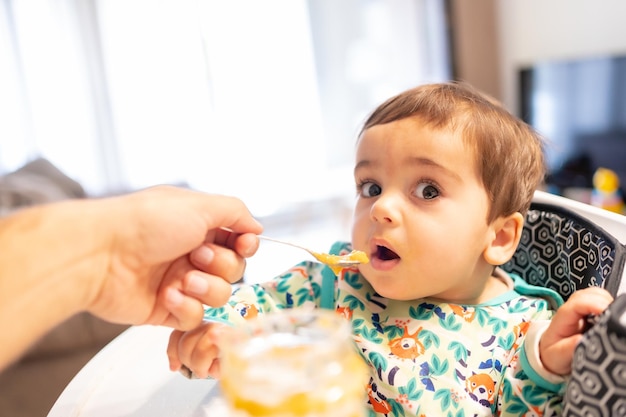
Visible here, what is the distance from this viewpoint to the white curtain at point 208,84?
3266mm

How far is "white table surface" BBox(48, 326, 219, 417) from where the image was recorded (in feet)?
2.48

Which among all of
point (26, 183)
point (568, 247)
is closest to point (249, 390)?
point (568, 247)

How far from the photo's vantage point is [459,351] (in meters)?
0.80

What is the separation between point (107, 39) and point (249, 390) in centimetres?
332

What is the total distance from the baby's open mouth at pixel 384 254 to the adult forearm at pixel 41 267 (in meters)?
0.39

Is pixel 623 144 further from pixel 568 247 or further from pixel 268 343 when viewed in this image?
pixel 268 343

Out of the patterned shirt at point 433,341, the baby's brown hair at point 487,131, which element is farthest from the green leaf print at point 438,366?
the baby's brown hair at point 487,131

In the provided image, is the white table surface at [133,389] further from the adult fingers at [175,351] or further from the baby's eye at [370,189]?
the baby's eye at [370,189]

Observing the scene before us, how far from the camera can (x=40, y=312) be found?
1.82ft

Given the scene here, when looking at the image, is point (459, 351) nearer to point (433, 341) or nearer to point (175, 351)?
point (433, 341)

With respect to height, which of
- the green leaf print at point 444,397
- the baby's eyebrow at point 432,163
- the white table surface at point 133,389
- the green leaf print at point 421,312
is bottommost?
the green leaf print at point 444,397

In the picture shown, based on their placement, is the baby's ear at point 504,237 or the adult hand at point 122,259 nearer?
the adult hand at point 122,259

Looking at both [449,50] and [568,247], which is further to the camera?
[449,50]

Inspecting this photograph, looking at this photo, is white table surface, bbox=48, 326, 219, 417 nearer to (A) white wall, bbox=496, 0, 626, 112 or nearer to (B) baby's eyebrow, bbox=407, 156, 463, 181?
(B) baby's eyebrow, bbox=407, 156, 463, 181
